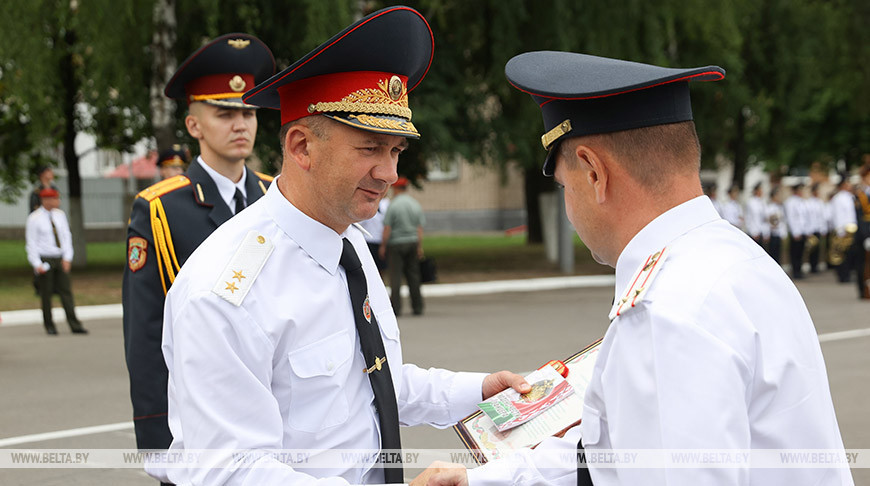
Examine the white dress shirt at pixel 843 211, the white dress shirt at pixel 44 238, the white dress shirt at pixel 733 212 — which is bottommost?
the white dress shirt at pixel 733 212

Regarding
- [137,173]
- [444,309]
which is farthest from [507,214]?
[444,309]

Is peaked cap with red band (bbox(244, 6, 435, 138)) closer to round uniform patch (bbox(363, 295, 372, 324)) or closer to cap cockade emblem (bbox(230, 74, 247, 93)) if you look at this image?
round uniform patch (bbox(363, 295, 372, 324))

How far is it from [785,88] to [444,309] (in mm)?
14611

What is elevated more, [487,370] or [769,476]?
[769,476]

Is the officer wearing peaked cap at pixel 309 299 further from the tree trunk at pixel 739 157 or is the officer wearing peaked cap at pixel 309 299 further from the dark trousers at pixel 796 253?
the tree trunk at pixel 739 157

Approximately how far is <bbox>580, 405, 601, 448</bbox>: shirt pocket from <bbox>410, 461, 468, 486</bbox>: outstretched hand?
0.38 m

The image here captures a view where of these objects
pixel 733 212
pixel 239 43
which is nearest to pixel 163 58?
pixel 239 43

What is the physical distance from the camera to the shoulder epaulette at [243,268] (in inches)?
88.4

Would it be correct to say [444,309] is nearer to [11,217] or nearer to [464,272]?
[464,272]

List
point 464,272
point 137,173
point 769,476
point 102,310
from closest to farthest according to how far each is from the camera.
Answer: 1. point 769,476
2. point 102,310
3. point 464,272
4. point 137,173

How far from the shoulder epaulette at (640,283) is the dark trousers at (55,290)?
12421mm

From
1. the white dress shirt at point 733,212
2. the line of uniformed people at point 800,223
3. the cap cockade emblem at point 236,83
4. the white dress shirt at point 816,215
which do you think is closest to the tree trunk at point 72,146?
the line of uniformed people at point 800,223

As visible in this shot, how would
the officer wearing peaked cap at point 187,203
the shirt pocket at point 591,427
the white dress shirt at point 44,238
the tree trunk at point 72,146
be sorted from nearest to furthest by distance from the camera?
the shirt pocket at point 591,427, the officer wearing peaked cap at point 187,203, the white dress shirt at point 44,238, the tree trunk at point 72,146

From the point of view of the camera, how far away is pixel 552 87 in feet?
Result: 6.92
